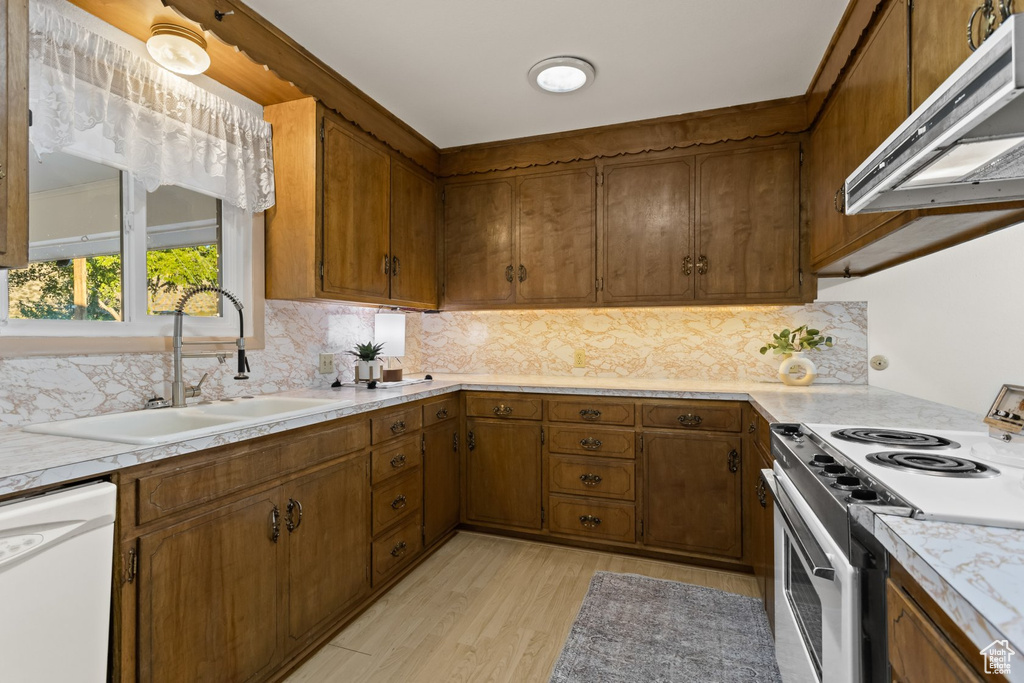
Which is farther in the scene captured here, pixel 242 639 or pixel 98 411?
pixel 98 411

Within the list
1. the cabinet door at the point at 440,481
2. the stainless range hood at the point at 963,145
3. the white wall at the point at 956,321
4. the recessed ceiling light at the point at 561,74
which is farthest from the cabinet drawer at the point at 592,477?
the recessed ceiling light at the point at 561,74

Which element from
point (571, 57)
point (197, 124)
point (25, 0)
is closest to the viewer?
point (25, 0)

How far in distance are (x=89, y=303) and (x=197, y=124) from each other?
0.82m

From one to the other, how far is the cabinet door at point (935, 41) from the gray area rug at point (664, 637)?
193 cm

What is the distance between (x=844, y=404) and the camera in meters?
2.11

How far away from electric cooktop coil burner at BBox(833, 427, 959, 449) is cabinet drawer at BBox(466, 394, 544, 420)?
1.57 meters

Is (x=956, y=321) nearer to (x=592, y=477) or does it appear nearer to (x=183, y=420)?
(x=592, y=477)

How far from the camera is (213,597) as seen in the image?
4.75ft

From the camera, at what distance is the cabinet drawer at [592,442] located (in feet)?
8.73

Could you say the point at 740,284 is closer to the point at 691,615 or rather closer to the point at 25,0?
the point at 691,615

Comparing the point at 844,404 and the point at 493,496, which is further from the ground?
the point at 844,404

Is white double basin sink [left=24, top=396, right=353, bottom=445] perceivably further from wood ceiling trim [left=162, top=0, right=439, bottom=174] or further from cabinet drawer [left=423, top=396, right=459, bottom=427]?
wood ceiling trim [left=162, top=0, right=439, bottom=174]

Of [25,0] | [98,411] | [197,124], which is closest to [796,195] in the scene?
[197,124]

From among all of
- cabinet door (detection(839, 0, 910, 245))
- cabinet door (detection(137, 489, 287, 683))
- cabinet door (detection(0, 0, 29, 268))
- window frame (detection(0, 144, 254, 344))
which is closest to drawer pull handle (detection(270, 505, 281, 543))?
cabinet door (detection(137, 489, 287, 683))
